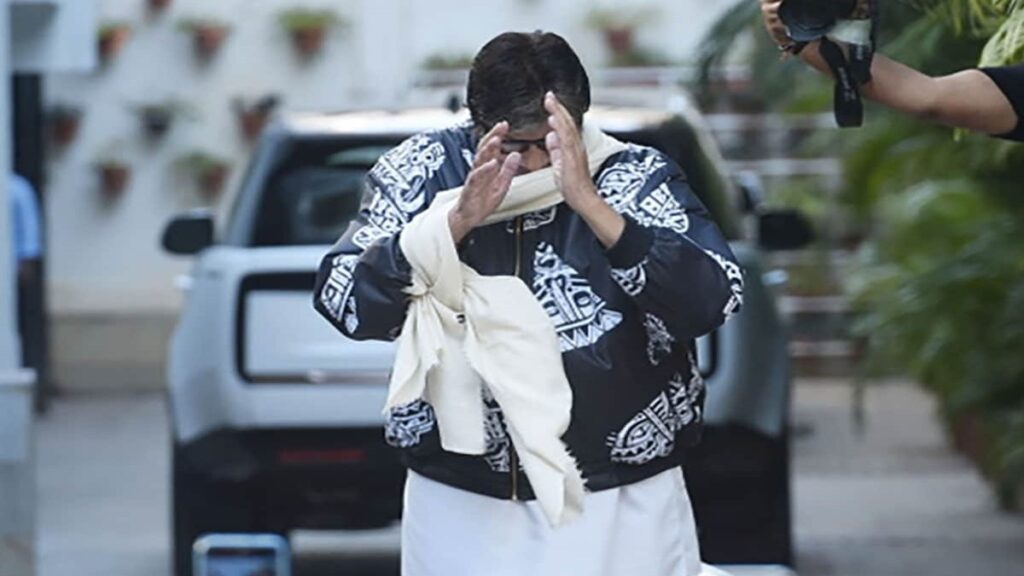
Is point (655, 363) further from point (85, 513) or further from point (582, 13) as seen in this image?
point (582, 13)

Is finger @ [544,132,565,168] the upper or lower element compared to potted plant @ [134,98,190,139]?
upper

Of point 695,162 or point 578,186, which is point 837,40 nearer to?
point 578,186

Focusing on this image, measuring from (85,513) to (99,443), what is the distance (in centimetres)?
237

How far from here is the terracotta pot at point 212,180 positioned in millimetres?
15641

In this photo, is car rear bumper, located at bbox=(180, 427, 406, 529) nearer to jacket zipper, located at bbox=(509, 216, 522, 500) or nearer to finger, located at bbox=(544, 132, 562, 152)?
jacket zipper, located at bbox=(509, 216, 522, 500)

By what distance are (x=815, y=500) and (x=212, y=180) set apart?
5.69 m

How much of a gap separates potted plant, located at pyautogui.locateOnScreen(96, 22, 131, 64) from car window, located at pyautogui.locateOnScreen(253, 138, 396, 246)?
25.5ft

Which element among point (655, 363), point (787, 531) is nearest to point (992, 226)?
point (787, 531)

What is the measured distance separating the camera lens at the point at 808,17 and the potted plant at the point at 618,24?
1165cm

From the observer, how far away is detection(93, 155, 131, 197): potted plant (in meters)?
15.6

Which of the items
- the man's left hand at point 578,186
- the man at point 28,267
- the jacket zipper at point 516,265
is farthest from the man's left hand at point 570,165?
the man at point 28,267

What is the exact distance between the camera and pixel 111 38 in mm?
15578

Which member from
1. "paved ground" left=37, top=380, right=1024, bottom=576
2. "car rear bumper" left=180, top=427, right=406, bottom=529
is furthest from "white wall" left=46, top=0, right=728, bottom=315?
"car rear bumper" left=180, top=427, right=406, bottom=529

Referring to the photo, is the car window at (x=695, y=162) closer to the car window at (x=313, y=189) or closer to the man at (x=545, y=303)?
the car window at (x=313, y=189)
